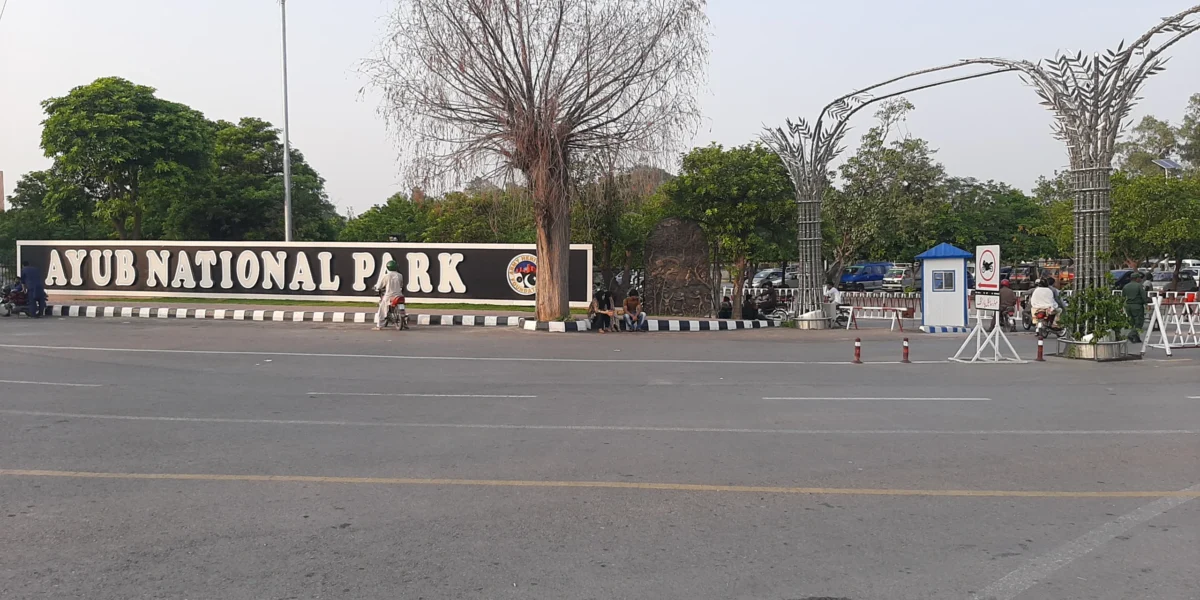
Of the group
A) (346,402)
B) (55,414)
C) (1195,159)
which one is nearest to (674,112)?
(346,402)

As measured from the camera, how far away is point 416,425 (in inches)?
379

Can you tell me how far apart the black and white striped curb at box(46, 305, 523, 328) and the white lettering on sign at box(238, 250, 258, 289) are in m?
3.04

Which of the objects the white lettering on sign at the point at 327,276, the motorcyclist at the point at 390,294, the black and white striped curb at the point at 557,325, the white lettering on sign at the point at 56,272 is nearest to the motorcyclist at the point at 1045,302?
the black and white striped curb at the point at 557,325

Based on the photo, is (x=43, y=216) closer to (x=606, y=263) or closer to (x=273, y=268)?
(x=273, y=268)

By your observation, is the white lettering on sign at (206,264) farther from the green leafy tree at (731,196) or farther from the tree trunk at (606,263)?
the green leafy tree at (731,196)

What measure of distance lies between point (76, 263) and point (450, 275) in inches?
525

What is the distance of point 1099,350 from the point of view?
16.8 m

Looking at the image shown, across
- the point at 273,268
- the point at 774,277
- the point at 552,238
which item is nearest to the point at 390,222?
the point at 774,277

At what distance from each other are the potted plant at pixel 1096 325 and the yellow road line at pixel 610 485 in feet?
36.1

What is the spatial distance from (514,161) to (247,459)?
16.0 metres

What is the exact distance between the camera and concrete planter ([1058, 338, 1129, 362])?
16.8m

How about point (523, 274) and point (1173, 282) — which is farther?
point (1173, 282)

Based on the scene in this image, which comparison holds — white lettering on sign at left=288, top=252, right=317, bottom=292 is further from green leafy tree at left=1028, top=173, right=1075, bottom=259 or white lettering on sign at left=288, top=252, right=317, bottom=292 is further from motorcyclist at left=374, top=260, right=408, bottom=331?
green leafy tree at left=1028, top=173, right=1075, bottom=259

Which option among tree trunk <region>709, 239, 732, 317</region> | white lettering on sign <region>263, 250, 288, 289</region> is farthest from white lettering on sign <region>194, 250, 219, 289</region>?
tree trunk <region>709, 239, 732, 317</region>
